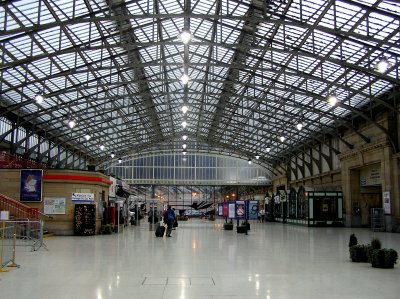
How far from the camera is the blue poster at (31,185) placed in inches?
1065

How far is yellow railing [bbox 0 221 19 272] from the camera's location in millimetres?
11942

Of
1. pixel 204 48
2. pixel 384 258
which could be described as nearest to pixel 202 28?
pixel 204 48

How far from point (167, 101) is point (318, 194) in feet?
58.9

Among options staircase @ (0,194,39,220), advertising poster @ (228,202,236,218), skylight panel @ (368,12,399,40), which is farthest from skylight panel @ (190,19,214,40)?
staircase @ (0,194,39,220)

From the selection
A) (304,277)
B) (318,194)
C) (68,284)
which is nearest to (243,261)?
(304,277)

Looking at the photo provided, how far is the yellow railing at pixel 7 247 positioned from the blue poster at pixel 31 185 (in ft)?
46.6

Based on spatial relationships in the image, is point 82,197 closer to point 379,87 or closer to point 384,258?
point 384,258

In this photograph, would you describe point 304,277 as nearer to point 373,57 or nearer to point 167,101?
point 373,57

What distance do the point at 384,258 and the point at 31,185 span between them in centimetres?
2135

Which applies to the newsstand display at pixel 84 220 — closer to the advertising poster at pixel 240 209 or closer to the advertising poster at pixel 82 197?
the advertising poster at pixel 82 197

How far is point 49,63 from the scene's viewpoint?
31.9m

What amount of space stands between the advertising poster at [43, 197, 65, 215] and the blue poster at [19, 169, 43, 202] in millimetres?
487

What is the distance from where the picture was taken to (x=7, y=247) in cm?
1271

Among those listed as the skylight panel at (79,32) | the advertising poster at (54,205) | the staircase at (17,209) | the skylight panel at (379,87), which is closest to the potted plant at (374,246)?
the staircase at (17,209)
